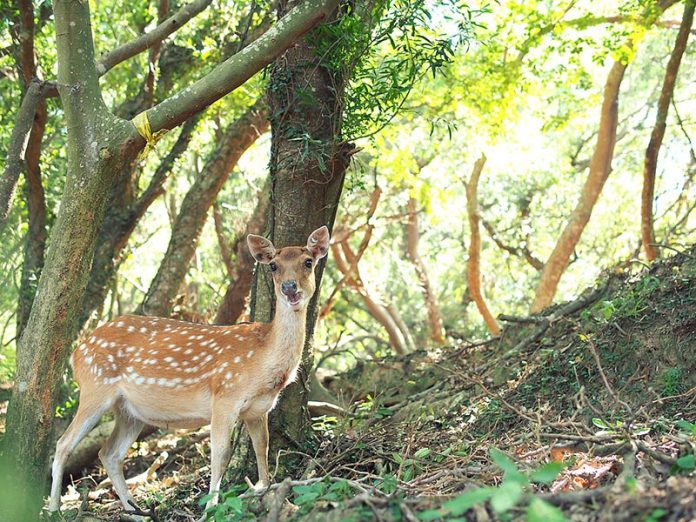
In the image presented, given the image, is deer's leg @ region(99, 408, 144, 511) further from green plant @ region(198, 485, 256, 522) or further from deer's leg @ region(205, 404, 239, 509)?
green plant @ region(198, 485, 256, 522)

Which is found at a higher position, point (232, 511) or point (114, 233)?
point (114, 233)

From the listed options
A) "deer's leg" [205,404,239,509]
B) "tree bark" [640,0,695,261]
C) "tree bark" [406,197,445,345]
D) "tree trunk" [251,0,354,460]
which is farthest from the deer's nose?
"tree bark" [406,197,445,345]

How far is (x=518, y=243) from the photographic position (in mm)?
21141

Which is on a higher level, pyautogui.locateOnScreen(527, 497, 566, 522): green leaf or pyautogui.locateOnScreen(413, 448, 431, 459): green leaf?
pyautogui.locateOnScreen(413, 448, 431, 459): green leaf

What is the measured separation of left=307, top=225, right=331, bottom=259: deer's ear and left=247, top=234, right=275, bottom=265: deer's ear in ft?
1.04

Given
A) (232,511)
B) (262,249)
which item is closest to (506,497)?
(232,511)

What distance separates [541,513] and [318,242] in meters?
3.88

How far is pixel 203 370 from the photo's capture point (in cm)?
677

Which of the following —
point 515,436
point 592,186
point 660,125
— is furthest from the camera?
point 592,186

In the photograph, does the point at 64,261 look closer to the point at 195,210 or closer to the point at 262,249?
the point at 262,249

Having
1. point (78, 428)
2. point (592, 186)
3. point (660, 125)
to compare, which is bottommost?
point (78, 428)

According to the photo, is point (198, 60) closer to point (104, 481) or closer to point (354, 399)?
point (354, 399)

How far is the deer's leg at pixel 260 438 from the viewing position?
6.57 metres

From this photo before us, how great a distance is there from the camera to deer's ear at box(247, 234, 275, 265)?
6.71 metres
